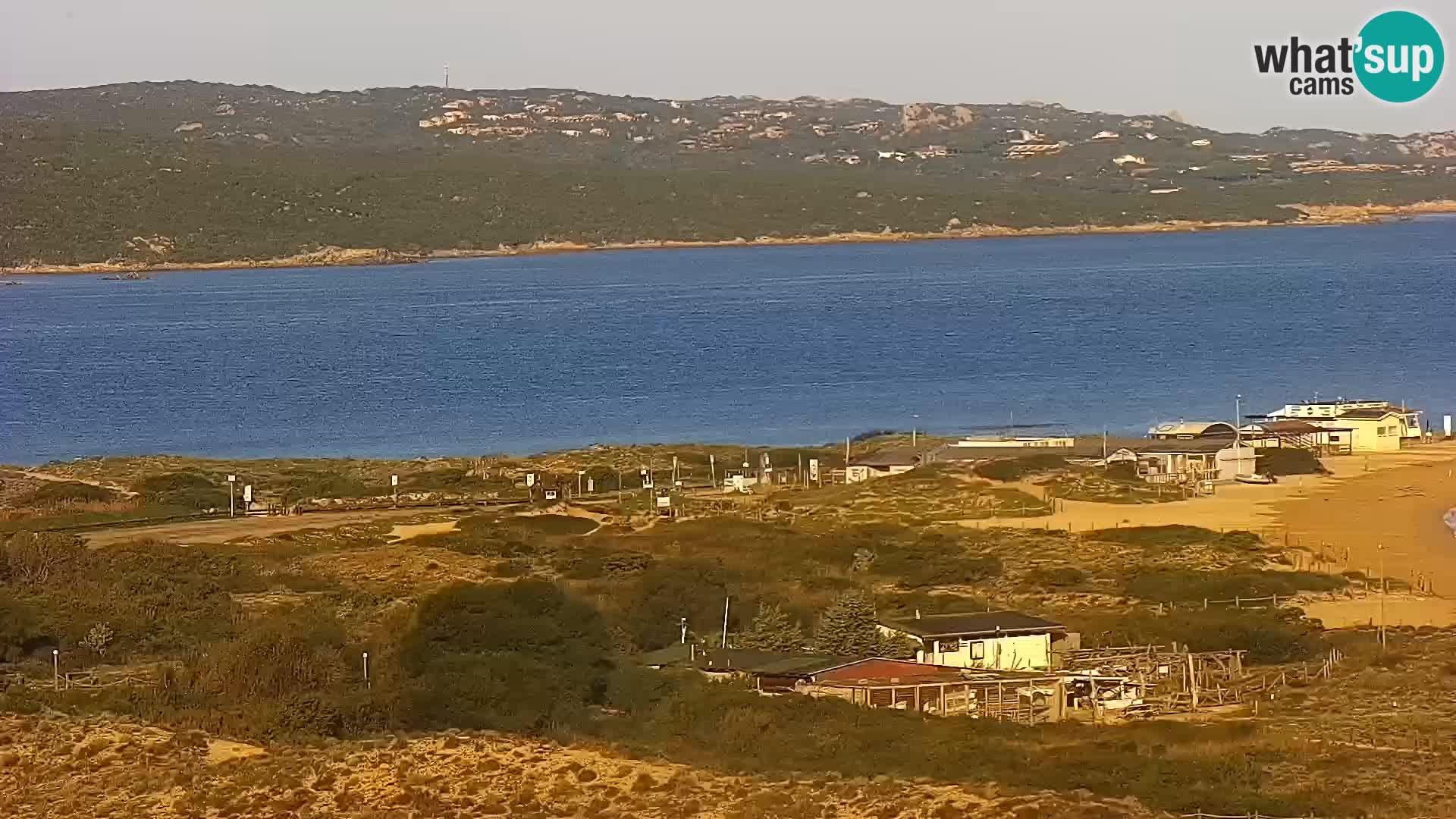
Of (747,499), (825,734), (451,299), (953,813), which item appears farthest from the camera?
(451,299)

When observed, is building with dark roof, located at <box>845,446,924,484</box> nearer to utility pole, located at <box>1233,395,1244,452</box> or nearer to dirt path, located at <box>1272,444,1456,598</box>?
utility pole, located at <box>1233,395,1244,452</box>

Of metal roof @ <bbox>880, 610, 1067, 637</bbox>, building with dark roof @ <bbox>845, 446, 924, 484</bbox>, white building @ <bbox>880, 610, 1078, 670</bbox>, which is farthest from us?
building with dark roof @ <bbox>845, 446, 924, 484</bbox>

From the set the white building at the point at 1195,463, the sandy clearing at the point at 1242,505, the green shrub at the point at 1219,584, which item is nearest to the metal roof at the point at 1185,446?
the white building at the point at 1195,463

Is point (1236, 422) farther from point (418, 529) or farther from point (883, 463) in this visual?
point (418, 529)

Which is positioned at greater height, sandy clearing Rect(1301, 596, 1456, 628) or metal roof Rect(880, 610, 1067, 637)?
metal roof Rect(880, 610, 1067, 637)

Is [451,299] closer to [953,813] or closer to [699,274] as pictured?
[699,274]

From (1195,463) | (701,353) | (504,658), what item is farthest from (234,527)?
(701,353)

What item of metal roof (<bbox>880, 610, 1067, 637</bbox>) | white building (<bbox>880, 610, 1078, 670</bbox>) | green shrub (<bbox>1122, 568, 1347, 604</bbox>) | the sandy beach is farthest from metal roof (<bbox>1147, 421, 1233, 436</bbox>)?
white building (<bbox>880, 610, 1078, 670</bbox>)

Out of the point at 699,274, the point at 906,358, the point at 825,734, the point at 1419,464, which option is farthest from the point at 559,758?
the point at 699,274
